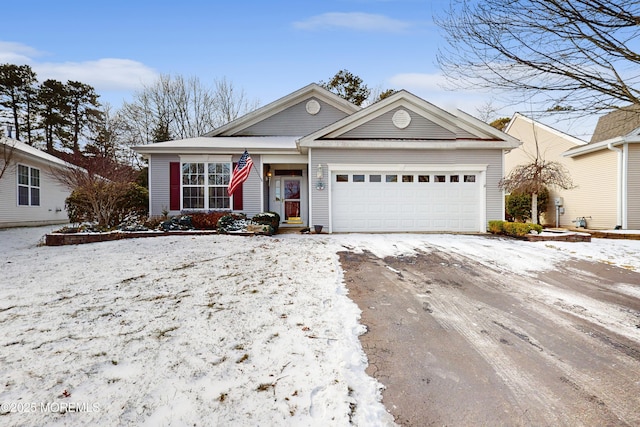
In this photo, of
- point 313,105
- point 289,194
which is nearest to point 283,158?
point 289,194

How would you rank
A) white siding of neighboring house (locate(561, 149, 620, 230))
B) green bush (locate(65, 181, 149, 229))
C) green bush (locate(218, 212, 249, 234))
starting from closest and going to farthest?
green bush (locate(218, 212, 249, 234)), green bush (locate(65, 181, 149, 229)), white siding of neighboring house (locate(561, 149, 620, 230))

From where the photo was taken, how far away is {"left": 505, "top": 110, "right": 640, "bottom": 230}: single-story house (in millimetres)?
11336

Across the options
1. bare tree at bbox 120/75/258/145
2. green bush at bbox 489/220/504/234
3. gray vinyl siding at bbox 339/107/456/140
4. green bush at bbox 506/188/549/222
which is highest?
bare tree at bbox 120/75/258/145

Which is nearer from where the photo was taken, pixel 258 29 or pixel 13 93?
pixel 258 29

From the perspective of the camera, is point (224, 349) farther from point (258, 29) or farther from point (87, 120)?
point (87, 120)

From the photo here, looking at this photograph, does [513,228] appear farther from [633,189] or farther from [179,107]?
[179,107]

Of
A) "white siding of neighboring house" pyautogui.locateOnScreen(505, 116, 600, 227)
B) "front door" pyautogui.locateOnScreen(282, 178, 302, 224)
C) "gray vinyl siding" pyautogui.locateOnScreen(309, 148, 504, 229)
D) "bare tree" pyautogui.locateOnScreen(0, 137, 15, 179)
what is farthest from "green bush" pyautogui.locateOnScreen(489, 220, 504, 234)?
"bare tree" pyautogui.locateOnScreen(0, 137, 15, 179)

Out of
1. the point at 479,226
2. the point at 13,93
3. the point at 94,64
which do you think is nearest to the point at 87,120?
the point at 13,93

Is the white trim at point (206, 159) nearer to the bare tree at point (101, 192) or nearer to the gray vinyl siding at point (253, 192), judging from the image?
the gray vinyl siding at point (253, 192)

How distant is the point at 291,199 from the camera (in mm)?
13023

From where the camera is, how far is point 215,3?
9672 mm

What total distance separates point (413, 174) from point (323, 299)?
319 inches

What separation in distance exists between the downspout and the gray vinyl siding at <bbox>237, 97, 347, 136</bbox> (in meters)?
10.6

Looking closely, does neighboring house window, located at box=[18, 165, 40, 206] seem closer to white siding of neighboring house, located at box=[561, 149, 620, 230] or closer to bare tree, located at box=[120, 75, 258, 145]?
bare tree, located at box=[120, 75, 258, 145]
